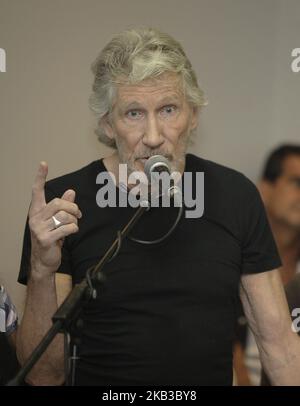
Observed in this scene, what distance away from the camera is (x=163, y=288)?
1.58 meters

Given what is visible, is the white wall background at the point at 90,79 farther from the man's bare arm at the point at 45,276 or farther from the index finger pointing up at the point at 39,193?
the index finger pointing up at the point at 39,193

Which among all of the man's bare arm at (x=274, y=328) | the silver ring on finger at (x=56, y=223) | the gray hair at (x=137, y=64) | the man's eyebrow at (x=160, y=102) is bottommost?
the man's bare arm at (x=274, y=328)

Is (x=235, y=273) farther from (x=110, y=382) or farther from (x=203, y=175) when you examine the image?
(x=110, y=382)

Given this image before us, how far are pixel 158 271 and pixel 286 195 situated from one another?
33.8 inches

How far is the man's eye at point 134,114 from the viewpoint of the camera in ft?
5.17

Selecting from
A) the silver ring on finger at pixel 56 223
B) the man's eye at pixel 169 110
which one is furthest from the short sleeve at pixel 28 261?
the man's eye at pixel 169 110

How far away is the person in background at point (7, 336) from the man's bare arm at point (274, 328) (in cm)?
70

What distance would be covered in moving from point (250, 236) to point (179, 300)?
0.27 metres

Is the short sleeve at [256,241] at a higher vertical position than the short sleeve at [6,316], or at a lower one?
higher

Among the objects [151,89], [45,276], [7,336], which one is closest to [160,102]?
[151,89]

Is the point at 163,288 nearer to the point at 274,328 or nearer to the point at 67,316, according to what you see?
the point at 274,328

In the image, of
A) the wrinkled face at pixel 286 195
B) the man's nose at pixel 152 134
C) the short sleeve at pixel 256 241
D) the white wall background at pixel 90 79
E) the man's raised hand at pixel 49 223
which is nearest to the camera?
the man's raised hand at pixel 49 223

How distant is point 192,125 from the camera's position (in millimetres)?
1702
